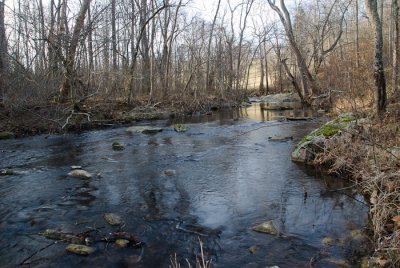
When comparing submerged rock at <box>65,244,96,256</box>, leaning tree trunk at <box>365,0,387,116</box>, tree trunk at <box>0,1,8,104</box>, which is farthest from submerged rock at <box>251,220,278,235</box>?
tree trunk at <box>0,1,8,104</box>

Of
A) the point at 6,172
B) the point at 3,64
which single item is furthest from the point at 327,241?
the point at 3,64

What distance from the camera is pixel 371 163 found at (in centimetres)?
726

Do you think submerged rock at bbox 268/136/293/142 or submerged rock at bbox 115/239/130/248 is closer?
submerged rock at bbox 115/239/130/248

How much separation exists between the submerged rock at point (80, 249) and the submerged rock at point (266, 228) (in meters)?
2.49

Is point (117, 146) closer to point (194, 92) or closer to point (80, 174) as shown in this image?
point (80, 174)

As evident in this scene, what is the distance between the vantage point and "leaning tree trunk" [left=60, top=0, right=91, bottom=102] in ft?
51.0

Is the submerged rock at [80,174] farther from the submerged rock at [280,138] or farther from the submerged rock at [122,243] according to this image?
the submerged rock at [280,138]

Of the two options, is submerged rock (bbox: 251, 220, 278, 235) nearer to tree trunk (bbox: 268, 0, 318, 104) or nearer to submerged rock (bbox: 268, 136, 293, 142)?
submerged rock (bbox: 268, 136, 293, 142)

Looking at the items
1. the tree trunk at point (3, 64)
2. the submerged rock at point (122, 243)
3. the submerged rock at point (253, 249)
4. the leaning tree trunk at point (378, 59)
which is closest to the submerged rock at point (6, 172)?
the submerged rock at point (122, 243)

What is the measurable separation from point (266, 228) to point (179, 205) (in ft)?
6.17

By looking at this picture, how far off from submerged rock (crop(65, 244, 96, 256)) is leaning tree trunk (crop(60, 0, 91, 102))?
40.1ft

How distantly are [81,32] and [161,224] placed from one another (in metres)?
12.9

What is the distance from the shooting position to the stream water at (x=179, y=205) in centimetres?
489

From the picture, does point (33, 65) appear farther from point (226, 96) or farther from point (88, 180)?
point (226, 96)
